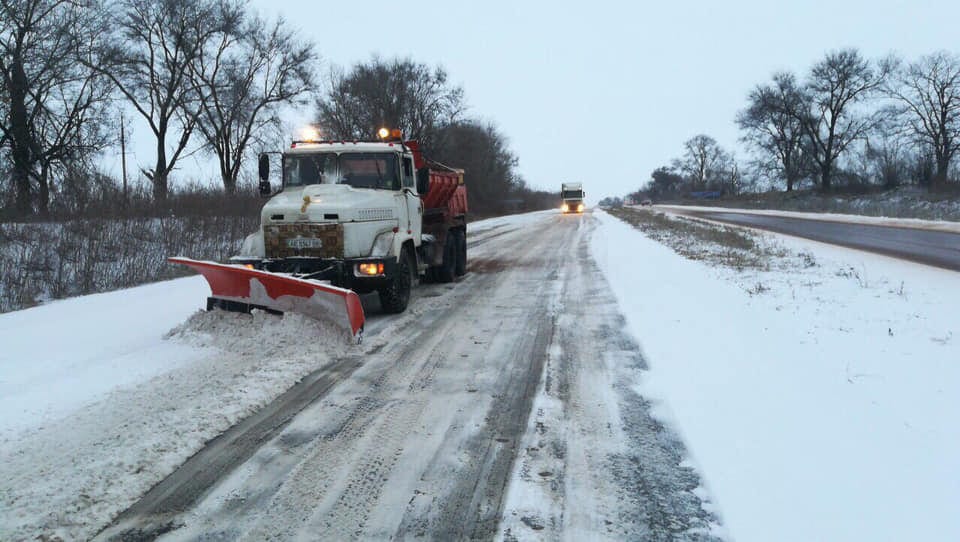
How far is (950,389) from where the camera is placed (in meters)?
4.66

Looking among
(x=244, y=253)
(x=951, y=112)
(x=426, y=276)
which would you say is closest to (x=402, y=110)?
(x=426, y=276)

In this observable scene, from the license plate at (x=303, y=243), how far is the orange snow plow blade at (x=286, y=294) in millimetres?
1055

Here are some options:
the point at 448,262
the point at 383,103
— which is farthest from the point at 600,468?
the point at 383,103

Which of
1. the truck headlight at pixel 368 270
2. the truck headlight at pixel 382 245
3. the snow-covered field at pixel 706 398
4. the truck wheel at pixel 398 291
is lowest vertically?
the snow-covered field at pixel 706 398

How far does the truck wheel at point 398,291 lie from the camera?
8562 millimetres

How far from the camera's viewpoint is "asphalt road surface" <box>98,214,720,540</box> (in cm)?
307

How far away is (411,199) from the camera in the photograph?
9.94 metres

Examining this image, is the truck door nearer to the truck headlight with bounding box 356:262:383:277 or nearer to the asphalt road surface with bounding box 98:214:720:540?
the truck headlight with bounding box 356:262:383:277

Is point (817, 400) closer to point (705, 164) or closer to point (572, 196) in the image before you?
point (572, 196)

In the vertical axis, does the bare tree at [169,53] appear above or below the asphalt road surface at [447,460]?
above

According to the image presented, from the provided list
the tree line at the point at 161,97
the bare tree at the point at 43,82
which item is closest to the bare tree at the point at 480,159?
the tree line at the point at 161,97

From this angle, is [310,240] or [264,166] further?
[264,166]

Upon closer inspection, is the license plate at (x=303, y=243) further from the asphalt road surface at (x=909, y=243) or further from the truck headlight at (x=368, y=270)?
the asphalt road surface at (x=909, y=243)

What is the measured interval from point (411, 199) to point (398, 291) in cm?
194
